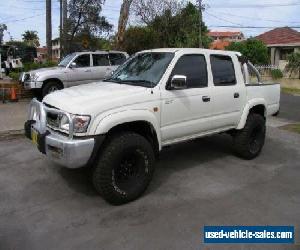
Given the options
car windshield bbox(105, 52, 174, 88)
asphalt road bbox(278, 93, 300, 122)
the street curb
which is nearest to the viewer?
car windshield bbox(105, 52, 174, 88)

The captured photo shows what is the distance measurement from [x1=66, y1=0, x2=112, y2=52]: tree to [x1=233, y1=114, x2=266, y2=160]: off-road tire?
13830mm

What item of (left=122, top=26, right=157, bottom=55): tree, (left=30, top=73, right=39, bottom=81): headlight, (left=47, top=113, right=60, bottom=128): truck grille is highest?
(left=122, top=26, right=157, bottom=55): tree

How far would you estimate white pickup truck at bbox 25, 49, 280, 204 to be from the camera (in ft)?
15.4

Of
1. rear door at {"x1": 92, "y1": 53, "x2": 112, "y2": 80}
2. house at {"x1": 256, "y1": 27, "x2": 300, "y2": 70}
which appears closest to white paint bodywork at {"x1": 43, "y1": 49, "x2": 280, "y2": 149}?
rear door at {"x1": 92, "y1": 53, "x2": 112, "y2": 80}

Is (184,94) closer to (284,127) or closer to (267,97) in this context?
(267,97)

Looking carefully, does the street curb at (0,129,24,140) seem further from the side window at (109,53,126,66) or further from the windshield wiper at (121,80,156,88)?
the side window at (109,53,126,66)

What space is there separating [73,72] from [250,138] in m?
8.14

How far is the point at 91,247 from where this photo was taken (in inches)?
158

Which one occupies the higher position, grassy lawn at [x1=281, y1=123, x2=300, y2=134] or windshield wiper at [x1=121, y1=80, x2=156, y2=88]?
windshield wiper at [x1=121, y1=80, x2=156, y2=88]

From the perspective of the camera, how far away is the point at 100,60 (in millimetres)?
14391

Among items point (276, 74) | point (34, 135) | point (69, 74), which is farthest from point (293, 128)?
point (276, 74)

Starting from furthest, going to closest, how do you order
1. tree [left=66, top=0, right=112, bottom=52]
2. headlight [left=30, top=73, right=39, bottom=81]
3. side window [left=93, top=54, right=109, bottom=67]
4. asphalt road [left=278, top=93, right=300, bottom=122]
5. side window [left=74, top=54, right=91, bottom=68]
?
1. tree [left=66, top=0, right=112, bottom=52]
2. side window [left=93, top=54, right=109, bottom=67]
3. side window [left=74, top=54, right=91, bottom=68]
4. headlight [left=30, top=73, right=39, bottom=81]
5. asphalt road [left=278, top=93, right=300, bottom=122]

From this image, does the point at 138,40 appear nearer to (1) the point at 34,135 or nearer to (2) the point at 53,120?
(1) the point at 34,135

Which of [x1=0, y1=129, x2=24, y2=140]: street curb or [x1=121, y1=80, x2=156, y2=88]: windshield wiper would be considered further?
[x1=0, y1=129, x2=24, y2=140]: street curb
